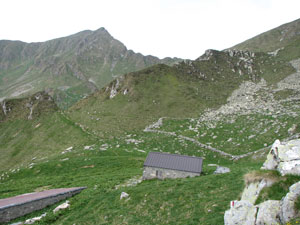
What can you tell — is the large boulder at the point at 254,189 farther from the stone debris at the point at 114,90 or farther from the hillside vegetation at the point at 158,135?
the stone debris at the point at 114,90

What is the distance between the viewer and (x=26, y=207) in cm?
1920

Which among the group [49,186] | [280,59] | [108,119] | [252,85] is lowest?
[49,186]

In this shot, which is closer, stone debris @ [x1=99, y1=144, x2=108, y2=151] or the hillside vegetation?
the hillside vegetation

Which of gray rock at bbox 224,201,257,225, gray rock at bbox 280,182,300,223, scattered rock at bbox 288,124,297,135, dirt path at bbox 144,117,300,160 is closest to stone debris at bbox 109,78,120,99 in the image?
dirt path at bbox 144,117,300,160

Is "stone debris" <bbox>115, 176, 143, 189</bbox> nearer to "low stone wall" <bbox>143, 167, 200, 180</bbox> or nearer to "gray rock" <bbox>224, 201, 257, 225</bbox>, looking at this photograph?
"low stone wall" <bbox>143, 167, 200, 180</bbox>

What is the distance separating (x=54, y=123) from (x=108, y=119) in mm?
19345

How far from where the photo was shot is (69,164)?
37.7 metres

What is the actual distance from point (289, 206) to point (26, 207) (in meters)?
20.5

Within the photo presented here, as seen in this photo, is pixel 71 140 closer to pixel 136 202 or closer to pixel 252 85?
pixel 136 202

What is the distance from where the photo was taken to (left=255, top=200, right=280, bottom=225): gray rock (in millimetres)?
8344

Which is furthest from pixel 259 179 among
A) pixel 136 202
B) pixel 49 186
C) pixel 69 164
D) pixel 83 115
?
pixel 83 115

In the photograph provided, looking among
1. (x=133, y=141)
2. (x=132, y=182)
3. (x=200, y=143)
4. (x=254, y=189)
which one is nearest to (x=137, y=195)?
(x=132, y=182)

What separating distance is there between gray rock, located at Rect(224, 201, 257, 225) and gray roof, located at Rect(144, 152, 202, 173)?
578 inches

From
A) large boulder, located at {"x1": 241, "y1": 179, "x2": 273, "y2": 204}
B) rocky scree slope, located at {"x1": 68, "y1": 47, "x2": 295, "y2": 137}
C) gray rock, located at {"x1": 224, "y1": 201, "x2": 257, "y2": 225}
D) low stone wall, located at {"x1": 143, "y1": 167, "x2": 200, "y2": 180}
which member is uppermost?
rocky scree slope, located at {"x1": 68, "y1": 47, "x2": 295, "y2": 137}
